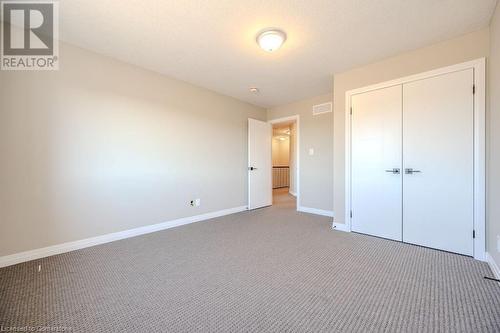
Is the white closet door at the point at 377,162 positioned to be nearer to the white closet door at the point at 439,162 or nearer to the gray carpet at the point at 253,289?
the white closet door at the point at 439,162

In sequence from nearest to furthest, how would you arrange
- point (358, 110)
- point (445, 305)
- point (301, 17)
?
point (445, 305) → point (301, 17) → point (358, 110)

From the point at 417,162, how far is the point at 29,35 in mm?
4650

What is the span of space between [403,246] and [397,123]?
1.55 metres

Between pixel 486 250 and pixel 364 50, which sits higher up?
pixel 364 50

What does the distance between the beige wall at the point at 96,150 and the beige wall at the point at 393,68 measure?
2.24 metres

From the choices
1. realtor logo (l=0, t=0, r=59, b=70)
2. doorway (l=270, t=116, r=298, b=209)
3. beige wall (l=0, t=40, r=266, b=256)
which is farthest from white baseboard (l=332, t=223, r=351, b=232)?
realtor logo (l=0, t=0, r=59, b=70)

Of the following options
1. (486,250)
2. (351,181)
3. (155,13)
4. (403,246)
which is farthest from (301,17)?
(486,250)

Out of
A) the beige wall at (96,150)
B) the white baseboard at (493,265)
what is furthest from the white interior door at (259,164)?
the white baseboard at (493,265)

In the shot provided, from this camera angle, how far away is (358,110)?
122 inches

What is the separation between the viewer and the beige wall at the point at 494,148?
1908 mm

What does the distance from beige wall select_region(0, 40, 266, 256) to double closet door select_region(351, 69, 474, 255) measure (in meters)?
2.63

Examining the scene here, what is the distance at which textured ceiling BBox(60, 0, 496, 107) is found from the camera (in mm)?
1925

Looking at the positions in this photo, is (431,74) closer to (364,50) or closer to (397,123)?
(397,123)

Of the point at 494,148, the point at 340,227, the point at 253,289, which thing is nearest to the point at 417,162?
the point at 494,148
